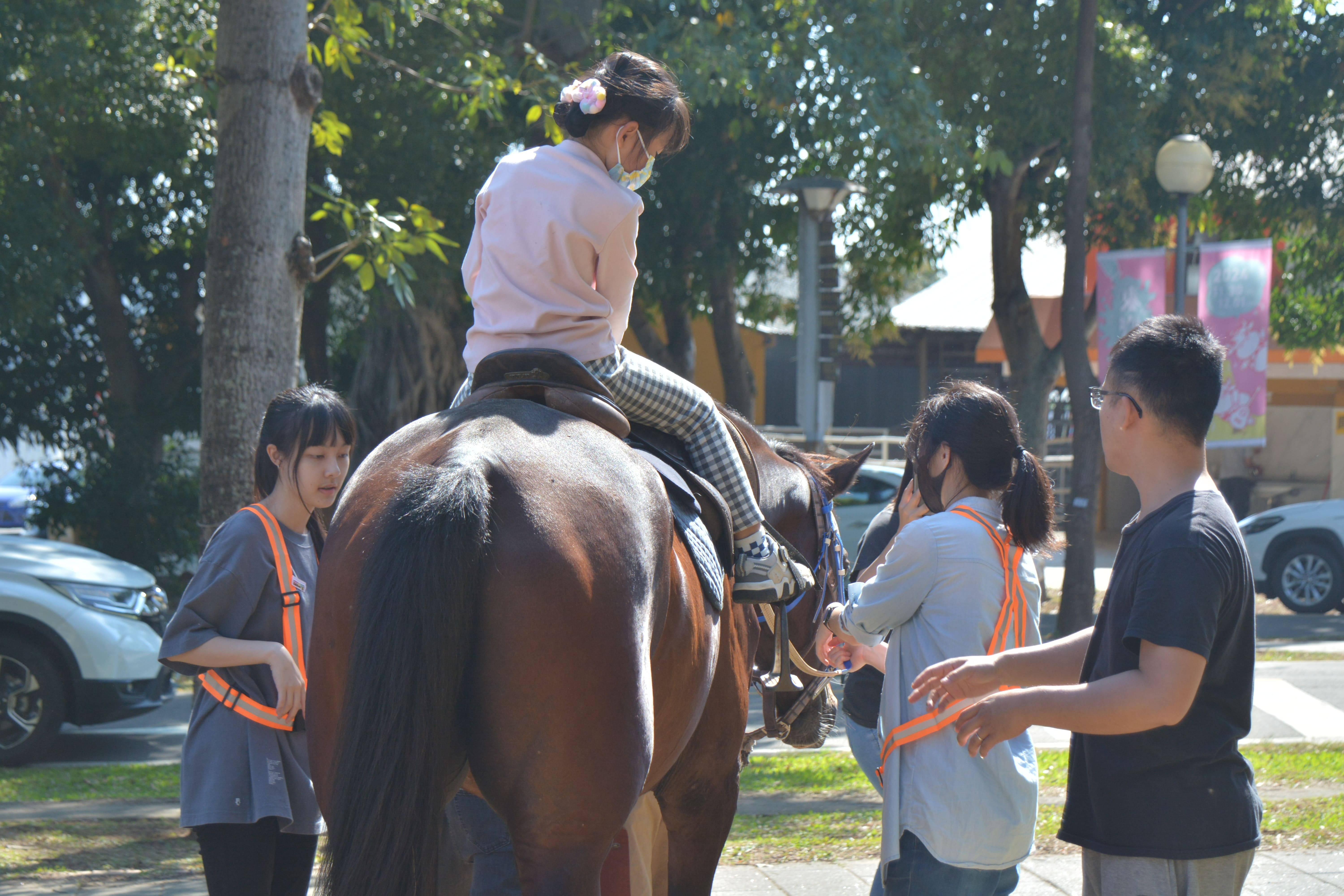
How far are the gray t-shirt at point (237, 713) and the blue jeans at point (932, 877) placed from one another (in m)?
1.52

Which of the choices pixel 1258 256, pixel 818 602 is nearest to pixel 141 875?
pixel 818 602

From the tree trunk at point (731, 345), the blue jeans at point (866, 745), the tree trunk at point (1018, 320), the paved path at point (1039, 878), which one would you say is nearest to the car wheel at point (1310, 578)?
the tree trunk at point (1018, 320)

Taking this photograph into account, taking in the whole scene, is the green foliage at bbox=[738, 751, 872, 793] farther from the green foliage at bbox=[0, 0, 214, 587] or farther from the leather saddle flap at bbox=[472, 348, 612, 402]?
the green foliage at bbox=[0, 0, 214, 587]

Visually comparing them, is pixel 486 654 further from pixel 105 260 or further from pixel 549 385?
pixel 105 260

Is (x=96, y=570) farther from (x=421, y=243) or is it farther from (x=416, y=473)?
(x=416, y=473)

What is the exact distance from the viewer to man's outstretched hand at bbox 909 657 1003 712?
8.14 ft

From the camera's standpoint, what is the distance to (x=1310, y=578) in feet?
48.1

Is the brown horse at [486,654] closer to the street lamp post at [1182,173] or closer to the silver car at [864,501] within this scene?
the street lamp post at [1182,173]

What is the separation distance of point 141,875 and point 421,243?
10.8 ft

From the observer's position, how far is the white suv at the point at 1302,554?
569 inches

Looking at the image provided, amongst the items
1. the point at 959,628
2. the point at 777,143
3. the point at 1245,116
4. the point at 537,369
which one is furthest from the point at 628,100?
the point at 1245,116

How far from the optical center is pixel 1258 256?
433 inches

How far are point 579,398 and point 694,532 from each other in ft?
1.43

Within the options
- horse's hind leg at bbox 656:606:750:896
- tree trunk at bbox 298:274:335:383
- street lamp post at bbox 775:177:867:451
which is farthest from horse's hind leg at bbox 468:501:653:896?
tree trunk at bbox 298:274:335:383
